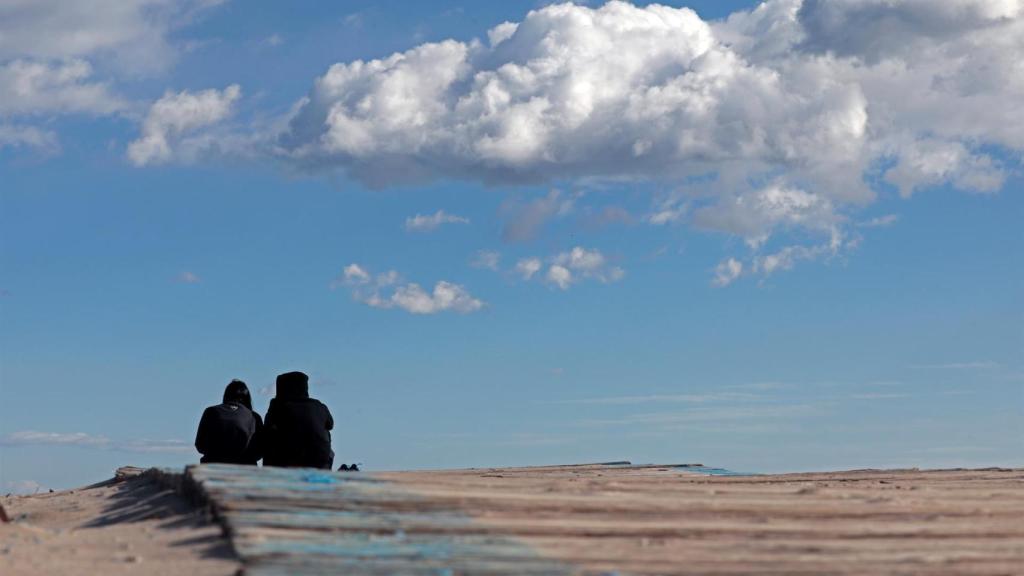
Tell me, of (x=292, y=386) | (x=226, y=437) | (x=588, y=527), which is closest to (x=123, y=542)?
(x=588, y=527)

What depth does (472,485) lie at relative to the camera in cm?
946

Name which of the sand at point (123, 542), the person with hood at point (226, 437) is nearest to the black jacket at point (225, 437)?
the person with hood at point (226, 437)

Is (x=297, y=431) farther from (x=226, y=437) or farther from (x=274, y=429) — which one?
(x=226, y=437)

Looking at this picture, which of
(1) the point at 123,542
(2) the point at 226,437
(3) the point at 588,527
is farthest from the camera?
(2) the point at 226,437

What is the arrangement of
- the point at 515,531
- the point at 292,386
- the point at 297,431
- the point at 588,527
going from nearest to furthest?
the point at 515,531 → the point at 588,527 → the point at 297,431 → the point at 292,386

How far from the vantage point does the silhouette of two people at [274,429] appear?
12914 millimetres

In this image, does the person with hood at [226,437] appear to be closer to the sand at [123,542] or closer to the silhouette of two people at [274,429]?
the silhouette of two people at [274,429]

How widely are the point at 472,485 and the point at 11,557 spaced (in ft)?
10.5

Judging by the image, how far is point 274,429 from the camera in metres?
13.1

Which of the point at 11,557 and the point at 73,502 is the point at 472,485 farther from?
the point at 73,502

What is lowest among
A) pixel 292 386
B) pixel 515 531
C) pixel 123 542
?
pixel 123 542

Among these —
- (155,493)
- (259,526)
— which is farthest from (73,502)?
(259,526)

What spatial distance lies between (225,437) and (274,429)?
1127 millimetres

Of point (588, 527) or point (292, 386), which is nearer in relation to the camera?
point (588, 527)
